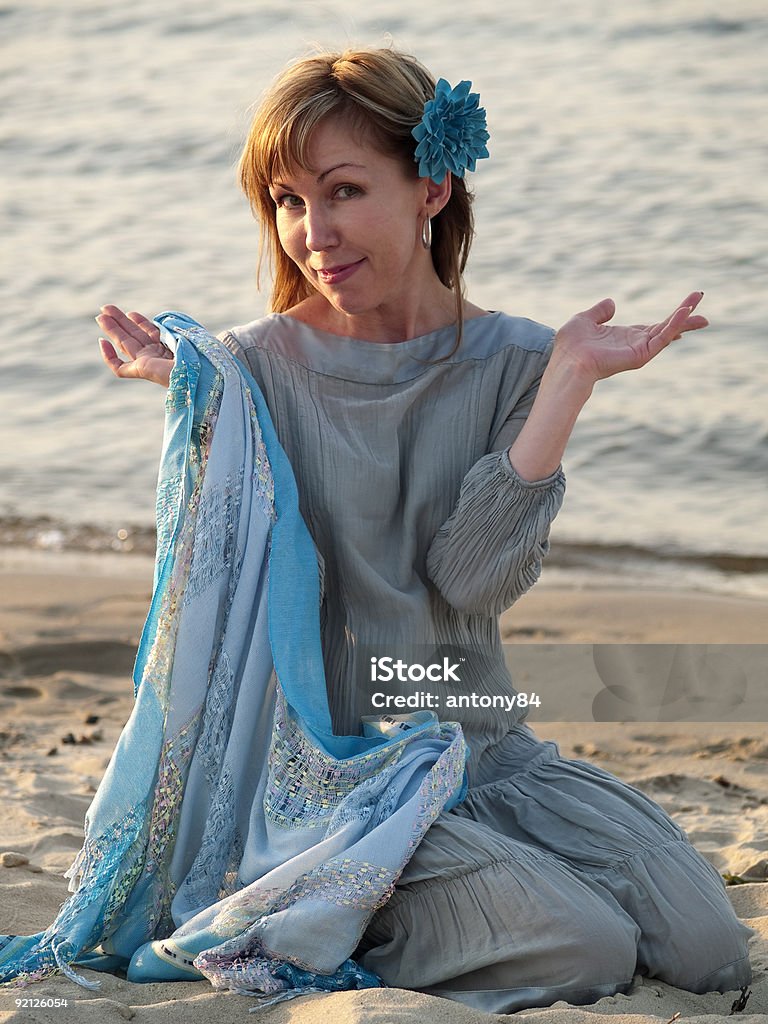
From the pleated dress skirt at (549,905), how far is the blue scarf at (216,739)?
0.14m

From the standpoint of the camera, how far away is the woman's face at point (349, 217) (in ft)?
9.80

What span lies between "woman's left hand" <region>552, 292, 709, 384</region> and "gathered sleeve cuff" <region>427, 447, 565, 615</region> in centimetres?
23

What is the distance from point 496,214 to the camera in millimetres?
10727

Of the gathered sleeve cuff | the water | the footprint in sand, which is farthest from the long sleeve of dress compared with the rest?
the footprint in sand

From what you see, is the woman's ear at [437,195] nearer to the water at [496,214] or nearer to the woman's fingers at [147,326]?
the water at [496,214]

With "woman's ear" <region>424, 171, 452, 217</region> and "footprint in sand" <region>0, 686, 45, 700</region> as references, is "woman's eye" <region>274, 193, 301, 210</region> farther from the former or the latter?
"footprint in sand" <region>0, 686, 45, 700</region>

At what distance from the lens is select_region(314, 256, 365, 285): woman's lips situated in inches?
121

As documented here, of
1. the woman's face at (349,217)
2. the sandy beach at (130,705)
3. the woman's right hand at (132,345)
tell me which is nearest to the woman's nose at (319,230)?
the woman's face at (349,217)

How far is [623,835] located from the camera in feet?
9.90

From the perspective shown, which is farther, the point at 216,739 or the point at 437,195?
the point at 437,195

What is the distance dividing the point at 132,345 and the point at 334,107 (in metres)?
0.67

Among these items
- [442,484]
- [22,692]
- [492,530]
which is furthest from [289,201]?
[22,692]

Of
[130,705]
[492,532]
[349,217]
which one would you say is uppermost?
[349,217]

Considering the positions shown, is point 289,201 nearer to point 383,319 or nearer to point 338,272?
A: point 338,272
